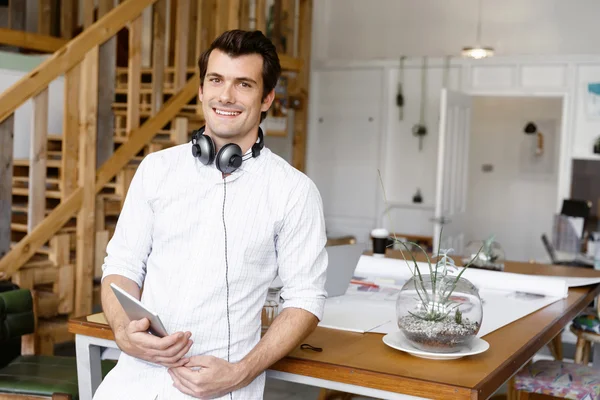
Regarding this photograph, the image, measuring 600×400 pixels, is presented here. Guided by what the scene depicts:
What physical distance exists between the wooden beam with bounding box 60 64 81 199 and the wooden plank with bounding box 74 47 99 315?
1.4 inches

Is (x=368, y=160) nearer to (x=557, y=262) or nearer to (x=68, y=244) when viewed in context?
(x=557, y=262)

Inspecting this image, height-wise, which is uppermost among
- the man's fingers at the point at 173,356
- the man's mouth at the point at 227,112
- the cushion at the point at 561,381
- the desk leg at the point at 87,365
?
the man's mouth at the point at 227,112

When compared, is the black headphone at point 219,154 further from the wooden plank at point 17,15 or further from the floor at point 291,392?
the wooden plank at point 17,15

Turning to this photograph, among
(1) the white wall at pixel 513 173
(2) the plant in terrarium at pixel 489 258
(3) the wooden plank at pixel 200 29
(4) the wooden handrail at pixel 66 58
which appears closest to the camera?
(2) the plant in terrarium at pixel 489 258

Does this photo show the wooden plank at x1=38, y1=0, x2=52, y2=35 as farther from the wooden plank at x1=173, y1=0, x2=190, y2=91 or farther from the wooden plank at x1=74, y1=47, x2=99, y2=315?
the wooden plank at x1=74, y1=47, x2=99, y2=315

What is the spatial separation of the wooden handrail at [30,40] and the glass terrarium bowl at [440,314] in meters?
5.40

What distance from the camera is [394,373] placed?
1.92 meters

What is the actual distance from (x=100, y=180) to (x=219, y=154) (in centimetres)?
288

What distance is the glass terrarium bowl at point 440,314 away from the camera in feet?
6.81

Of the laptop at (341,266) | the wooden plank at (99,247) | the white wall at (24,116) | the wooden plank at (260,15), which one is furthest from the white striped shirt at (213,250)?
the white wall at (24,116)

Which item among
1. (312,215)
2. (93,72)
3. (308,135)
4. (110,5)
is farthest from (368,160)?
(312,215)

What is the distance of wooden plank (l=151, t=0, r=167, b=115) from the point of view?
17.0 ft

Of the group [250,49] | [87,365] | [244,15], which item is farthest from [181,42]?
[250,49]

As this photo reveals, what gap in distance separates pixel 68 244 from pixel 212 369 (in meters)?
2.89
